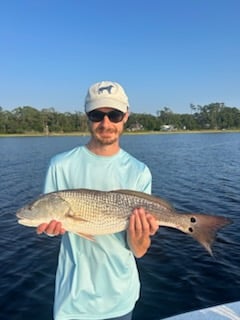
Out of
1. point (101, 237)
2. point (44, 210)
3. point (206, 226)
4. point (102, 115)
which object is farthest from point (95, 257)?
point (102, 115)

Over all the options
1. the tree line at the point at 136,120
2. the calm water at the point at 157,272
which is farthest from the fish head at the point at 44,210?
the tree line at the point at 136,120

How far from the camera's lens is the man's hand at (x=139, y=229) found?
2822 mm

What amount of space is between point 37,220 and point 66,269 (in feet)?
1.57

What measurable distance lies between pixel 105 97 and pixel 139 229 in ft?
3.53

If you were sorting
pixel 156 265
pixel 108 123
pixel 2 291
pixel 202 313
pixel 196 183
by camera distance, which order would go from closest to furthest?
pixel 108 123
pixel 202 313
pixel 2 291
pixel 156 265
pixel 196 183

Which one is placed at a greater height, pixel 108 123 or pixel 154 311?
pixel 108 123

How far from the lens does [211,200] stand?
55.6 ft

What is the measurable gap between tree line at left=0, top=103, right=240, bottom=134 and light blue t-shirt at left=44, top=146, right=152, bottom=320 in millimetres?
105662

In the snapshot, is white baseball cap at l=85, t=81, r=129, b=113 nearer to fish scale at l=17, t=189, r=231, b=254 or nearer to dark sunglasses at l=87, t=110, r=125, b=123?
dark sunglasses at l=87, t=110, r=125, b=123

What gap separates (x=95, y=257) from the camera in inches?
111

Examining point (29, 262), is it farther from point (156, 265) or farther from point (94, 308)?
point (94, 308)

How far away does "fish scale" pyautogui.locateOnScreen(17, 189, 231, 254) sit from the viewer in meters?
2.88

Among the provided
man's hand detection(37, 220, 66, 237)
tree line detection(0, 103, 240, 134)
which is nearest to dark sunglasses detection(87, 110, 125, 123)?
man's hand detection(37, 220, 66, 237)

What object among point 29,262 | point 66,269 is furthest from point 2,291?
point 66,269
